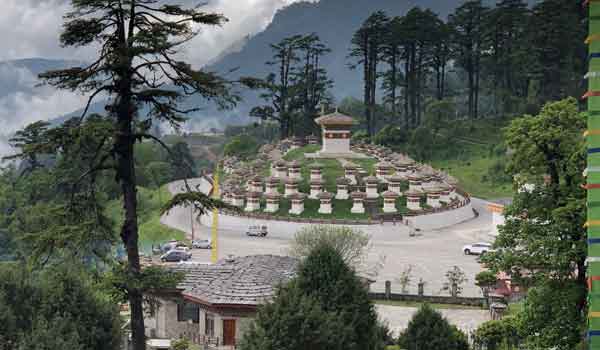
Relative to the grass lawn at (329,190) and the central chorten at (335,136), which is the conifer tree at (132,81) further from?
the central chorten at (335,136)

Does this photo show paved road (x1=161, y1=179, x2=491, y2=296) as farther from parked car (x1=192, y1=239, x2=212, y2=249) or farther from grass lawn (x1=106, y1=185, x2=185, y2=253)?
grass lawn (x1=106, y1=185, x2=185, y2=253)

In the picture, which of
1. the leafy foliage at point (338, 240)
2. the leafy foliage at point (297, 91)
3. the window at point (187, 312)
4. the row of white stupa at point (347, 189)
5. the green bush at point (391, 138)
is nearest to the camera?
the window at point (187, 312)

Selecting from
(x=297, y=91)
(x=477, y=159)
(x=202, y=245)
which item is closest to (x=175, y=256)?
(x=202, y=245)

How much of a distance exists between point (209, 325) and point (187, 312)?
4.71ft

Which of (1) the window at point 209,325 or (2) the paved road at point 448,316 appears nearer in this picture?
(1) the window at point 209,325

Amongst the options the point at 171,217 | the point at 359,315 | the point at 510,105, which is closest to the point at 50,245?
the point at 359,315

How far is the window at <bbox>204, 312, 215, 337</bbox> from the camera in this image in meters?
20.9

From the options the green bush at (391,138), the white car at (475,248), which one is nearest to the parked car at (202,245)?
the white car at (475,248)

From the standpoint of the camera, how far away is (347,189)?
48.8 metres

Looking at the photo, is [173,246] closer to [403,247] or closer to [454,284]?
[403,247]

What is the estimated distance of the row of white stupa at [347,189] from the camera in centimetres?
4697

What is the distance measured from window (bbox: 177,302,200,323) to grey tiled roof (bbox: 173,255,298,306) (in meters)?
0.59

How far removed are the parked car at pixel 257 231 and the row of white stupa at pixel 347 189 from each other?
9.37 feet

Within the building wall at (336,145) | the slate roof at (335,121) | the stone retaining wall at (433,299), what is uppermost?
the slate roof at (335,121)
